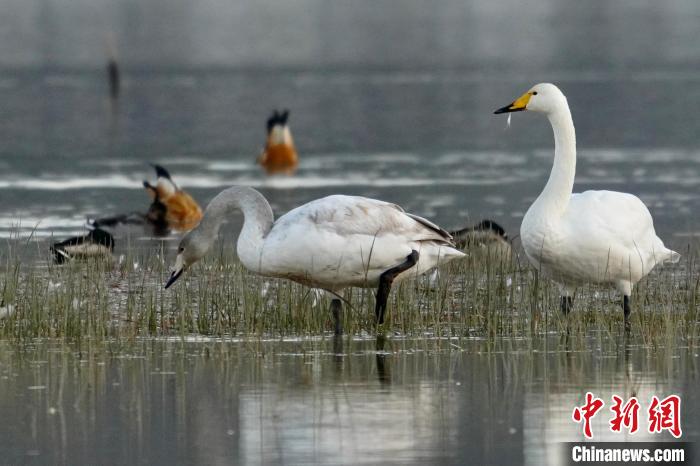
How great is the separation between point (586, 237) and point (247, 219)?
215 cm

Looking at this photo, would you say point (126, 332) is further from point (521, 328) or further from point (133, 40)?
point (133, 40)

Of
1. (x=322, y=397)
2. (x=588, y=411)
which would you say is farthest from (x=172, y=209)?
(x=588, y=411)

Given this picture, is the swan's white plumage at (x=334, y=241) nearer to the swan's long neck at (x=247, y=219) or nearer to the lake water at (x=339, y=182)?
the swan's long neck at (x=247, y=219)

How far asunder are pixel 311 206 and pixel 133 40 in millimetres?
68193

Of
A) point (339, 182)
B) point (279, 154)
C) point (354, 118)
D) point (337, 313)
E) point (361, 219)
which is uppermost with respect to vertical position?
point (354, 118)

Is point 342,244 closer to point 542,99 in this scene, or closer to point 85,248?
point 542,99

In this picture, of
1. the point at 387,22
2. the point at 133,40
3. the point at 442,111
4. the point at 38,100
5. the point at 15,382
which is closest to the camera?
the point at 15,382

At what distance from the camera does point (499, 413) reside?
744 centimetres

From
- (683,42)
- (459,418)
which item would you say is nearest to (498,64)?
(683,42)

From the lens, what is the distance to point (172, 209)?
1831 centimetres

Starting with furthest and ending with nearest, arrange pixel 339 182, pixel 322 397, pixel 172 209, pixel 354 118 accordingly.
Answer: pixel 354 118 < pixel 339 182 < pixel 172 209 < pixel 322 397

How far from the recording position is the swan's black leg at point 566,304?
10.1 m

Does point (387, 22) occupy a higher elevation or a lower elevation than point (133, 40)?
higher

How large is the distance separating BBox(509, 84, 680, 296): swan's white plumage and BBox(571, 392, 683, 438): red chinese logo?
2.38 m
